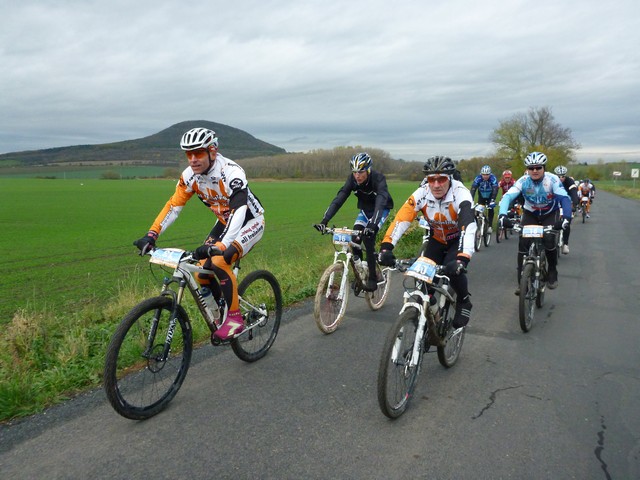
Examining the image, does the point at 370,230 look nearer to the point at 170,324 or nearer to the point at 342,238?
the point at 342,238

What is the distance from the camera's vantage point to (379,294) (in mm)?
7246

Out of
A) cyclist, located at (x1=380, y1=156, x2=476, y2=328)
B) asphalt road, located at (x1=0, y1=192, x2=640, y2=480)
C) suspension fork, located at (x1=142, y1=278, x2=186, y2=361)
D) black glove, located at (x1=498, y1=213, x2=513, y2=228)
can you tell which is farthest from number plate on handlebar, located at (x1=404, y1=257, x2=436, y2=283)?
black glove, located at (x1=498, y1=213, x2=513, y2=228)

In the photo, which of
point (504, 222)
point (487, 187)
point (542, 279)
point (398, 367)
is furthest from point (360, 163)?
point (487, 187)

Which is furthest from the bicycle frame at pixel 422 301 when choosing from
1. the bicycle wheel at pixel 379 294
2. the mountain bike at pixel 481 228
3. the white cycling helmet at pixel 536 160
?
the mountain bike at pixel 481 228

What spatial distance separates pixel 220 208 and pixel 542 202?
5.49 metres

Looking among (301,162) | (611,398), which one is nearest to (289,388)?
(611,398)

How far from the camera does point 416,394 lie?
4230mm

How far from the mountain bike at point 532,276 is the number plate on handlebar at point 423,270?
236 centimetres

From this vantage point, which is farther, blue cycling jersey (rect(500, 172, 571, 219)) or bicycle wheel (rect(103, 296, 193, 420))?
blue cycling jersey (rect(500, 172, 571, 219))

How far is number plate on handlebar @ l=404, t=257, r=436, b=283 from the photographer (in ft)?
13.1

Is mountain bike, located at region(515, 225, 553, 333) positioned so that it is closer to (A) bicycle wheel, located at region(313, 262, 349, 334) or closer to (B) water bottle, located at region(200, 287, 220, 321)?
(A) bicycle wheel, located at region(313, 262, 349, 334)

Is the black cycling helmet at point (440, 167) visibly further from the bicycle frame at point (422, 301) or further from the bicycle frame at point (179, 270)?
the bicycle frame at point (179, 270)

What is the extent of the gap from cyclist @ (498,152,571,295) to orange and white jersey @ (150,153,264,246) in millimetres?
4215

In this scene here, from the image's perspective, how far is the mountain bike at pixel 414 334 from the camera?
3.58 meters
